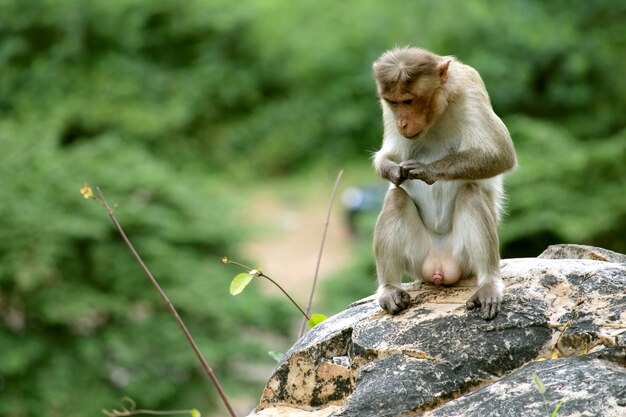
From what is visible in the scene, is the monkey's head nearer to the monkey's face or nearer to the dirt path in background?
the monkey's face

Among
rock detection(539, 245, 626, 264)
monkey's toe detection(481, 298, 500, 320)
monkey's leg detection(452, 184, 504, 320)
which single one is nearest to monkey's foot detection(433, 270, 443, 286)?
monkey's leg detection(452, 184, 504, 320)

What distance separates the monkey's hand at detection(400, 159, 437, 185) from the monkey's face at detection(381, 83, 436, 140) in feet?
0.54

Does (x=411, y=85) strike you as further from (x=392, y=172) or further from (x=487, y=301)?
(x=487, y=301)

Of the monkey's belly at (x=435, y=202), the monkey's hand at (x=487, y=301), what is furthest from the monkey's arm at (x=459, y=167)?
the monkey's hand at (x=487, y=301)

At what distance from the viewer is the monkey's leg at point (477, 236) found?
5539 millimetres

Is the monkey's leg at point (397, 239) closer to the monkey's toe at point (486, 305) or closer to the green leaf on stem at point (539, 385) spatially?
the monkey's toe at point (486, 305)

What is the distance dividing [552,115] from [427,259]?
14.3m

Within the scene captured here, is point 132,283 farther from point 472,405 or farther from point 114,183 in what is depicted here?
point 472,405

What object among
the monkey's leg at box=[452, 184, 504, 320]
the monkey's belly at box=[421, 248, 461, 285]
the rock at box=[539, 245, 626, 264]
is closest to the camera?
the monkey's leg at box=[452, 184, 504, 320]

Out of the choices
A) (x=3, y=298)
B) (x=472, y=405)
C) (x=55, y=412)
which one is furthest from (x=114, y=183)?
(x=472, y=405)

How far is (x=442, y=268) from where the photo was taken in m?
5.79

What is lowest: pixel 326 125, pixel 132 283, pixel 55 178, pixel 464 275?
pixel 326 125

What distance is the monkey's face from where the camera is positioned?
5484 mm

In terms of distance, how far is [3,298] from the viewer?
40.9 feet
